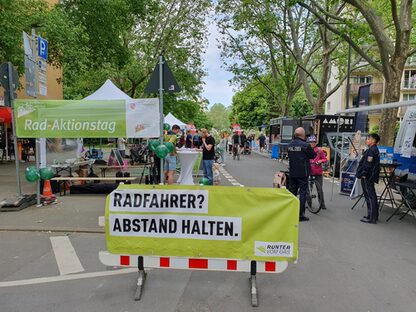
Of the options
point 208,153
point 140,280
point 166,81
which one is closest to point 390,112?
point 208,153

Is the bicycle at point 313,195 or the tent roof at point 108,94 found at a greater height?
the tent roof at point 108,94

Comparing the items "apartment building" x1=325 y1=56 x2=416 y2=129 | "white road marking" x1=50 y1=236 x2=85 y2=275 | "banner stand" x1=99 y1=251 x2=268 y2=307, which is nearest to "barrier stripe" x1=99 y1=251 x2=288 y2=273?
"banner stand" x1=99 y1=251 x2=268 y2=307

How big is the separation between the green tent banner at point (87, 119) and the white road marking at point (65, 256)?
112 inches

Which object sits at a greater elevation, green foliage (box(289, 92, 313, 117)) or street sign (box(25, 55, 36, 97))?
green foliage (box(289, 92, 313, 117))

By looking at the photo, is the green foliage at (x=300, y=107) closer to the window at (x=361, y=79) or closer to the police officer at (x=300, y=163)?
the window at (x=361, y=79)

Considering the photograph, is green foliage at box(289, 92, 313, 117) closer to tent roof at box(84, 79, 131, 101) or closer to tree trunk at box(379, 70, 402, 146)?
tree trunk at box(379, 70, 402, 146)

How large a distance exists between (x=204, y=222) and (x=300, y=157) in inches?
152

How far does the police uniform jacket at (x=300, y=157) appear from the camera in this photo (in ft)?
24.2

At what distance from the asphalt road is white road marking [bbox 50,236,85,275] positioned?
0.04m

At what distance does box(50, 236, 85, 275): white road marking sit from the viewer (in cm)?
488

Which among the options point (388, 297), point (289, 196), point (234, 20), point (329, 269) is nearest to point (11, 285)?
point (289, 196)

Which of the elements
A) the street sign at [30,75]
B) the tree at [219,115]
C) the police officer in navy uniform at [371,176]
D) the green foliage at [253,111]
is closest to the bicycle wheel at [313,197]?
the police officer in navy uniform at [371,176]

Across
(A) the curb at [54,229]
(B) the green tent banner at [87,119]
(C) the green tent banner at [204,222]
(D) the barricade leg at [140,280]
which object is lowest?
(A) the curb at [54,229]

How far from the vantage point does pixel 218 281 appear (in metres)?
4.52
